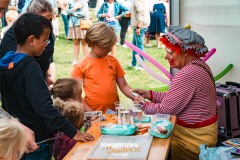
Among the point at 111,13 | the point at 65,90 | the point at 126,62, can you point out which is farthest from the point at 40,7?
the point at 126,62

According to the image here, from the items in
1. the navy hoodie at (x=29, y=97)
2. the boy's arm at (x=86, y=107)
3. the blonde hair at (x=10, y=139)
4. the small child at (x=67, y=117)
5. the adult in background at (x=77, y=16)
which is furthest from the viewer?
the adult in background at (x=77, y=16)

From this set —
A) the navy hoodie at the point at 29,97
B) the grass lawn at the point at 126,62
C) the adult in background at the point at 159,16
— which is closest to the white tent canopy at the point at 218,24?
the grass lawn at the point at 126,62

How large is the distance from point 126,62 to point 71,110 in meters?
6.98

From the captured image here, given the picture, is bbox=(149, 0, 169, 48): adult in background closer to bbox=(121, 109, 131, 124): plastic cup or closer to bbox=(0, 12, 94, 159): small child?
bbox=(121, 109, 131, 124): plastic cup

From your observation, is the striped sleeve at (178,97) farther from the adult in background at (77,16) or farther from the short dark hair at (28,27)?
the adult in background at (77,16)

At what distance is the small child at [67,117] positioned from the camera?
9.32 feet

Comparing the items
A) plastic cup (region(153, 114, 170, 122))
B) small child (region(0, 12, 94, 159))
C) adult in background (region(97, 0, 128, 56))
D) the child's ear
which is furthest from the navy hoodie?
adult in background (region(97, 0, 128, 56))

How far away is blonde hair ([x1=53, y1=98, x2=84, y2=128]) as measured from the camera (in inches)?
113

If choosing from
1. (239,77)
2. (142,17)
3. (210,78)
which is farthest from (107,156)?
(142,17)

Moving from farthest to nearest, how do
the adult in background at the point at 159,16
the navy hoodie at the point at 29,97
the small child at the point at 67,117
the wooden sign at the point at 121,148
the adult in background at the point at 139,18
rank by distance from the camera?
the adult in background at the point at 159,16
the adult in background at the point at 139,18
the small child at the point at 67,117
the navy hoodie at the point at 29,97
the wooden sign at the point at 121,148

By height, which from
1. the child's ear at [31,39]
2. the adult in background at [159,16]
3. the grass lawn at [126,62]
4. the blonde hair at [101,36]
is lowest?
the grass lawn at [126,62]

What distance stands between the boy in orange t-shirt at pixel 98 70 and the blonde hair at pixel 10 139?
61.6 inches

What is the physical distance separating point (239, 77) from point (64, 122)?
118 inches

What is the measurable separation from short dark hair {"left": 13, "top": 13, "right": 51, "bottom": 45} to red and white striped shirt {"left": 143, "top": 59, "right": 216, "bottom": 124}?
0.97 m
